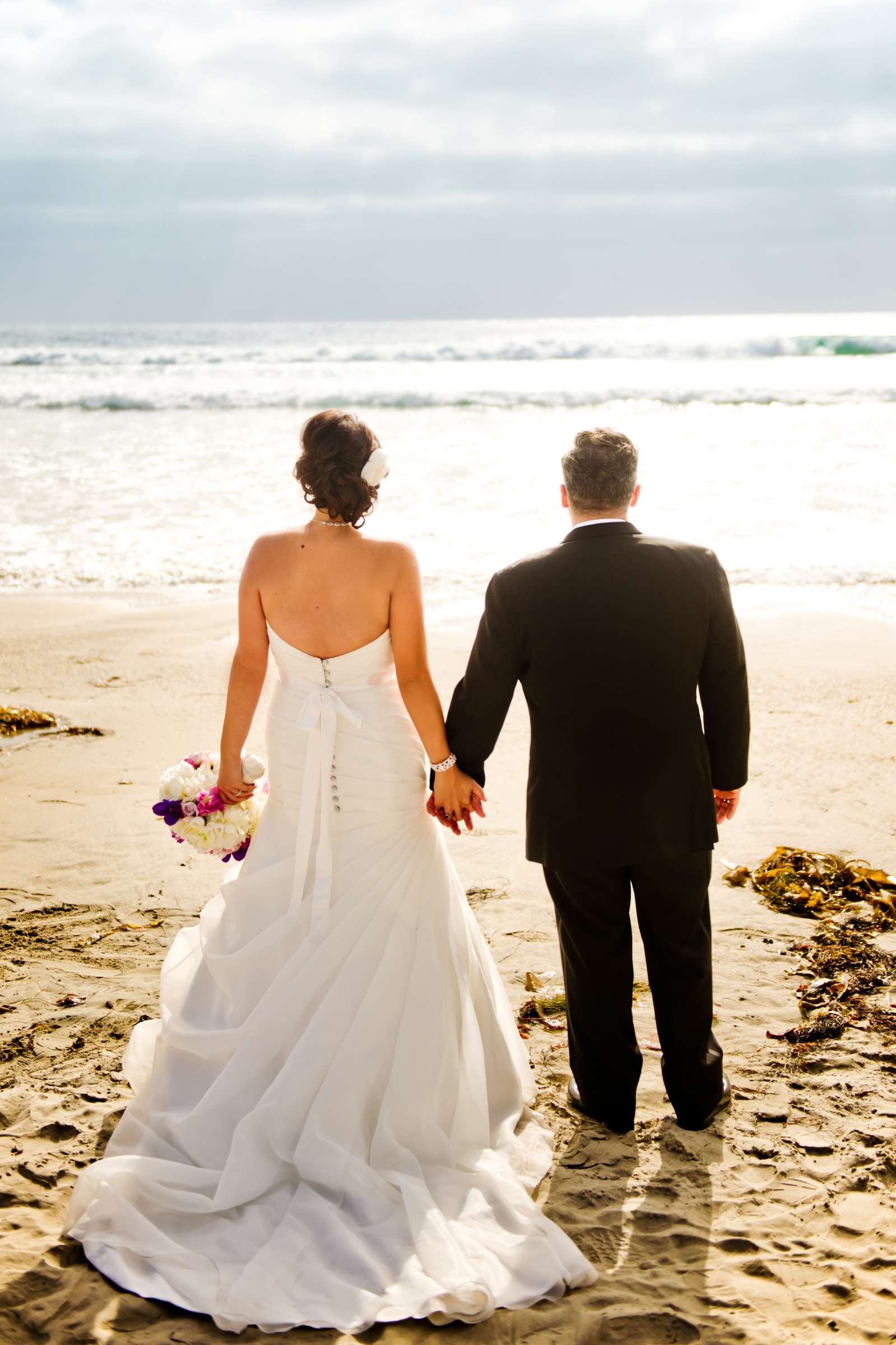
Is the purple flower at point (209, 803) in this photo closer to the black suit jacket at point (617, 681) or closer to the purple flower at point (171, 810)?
the purple flower at point (171, 810)

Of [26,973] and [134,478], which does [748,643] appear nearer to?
[26,973]

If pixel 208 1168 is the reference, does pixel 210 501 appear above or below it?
above

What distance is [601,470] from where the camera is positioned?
2924mm

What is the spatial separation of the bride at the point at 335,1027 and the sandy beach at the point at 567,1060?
0.13 m

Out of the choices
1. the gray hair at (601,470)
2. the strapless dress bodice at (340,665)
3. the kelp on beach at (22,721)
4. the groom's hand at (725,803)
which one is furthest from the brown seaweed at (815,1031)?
the kelp on beach at (22,721)

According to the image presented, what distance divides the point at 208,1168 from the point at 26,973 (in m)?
1.55

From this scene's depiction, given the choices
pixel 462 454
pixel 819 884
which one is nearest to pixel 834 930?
pixel 819 884

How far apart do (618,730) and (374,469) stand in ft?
3.09

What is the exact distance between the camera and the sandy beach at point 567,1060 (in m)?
2.52

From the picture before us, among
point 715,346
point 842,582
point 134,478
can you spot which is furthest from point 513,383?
point 842,582

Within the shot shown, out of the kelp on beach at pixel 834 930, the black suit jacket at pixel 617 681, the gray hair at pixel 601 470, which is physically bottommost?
the kelp on beach at pixel 834 930

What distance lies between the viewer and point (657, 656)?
290cm

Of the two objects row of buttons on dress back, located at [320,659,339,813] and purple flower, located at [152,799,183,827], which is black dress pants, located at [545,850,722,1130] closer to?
row of buttons on dress back, located at [320,659,339,813]

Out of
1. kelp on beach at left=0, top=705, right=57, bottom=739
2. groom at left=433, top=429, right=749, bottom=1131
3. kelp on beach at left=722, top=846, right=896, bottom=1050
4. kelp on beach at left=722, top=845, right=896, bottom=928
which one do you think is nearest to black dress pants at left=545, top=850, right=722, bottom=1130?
groom at left=433, top=429, right=749, bottom=1131
